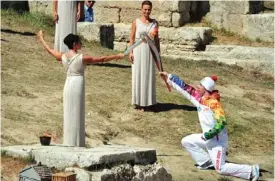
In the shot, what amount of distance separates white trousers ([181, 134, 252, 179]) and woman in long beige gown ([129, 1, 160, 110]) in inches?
91.5

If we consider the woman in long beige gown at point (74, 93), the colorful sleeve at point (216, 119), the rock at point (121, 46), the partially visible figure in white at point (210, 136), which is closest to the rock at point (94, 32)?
the rock at point (121, 46)

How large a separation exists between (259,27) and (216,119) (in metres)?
9.63

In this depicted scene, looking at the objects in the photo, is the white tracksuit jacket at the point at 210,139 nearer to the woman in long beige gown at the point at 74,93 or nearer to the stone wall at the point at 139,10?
the woman in long beige gown at the point at 74,93

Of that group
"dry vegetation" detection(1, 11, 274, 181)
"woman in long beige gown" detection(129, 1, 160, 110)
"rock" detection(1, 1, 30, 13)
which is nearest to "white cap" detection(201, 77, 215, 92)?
"dry vegetation" detection(1, 11, 274, 181)

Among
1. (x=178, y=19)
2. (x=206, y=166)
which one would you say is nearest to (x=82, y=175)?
(x=206, y=166)

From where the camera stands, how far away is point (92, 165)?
995 centimetres

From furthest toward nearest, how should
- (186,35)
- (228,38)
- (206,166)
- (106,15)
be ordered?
(106,15), (228,38), (186,35), (206,166)

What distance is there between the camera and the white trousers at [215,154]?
12.5m

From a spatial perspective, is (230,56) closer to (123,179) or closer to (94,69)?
(94,69)

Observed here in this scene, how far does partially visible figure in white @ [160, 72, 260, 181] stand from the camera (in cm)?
1238

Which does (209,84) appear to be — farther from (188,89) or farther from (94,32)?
(94,32)

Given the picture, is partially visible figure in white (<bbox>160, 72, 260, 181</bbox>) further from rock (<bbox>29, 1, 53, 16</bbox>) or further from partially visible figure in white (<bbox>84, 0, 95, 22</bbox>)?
rock (<bbox>29, 1, 53, 16</bbox>)

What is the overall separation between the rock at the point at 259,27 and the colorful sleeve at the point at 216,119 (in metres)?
9.33

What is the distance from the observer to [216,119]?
12320 mm
